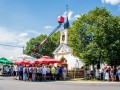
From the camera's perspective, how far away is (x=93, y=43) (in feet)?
120

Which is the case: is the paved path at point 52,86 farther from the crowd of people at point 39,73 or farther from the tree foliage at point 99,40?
the tree foliage at point 99,40

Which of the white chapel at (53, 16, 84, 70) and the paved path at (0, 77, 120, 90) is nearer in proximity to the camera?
the paved path at (0, 77, 120, 90)

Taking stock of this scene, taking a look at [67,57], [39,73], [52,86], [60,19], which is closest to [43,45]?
[60,19]

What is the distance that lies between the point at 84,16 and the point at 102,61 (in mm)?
7224

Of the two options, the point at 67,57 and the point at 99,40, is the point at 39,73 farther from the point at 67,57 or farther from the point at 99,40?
the point at 67,57

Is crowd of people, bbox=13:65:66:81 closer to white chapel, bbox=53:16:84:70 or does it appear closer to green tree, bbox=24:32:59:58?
white chapel, bbox=53:16:84:70

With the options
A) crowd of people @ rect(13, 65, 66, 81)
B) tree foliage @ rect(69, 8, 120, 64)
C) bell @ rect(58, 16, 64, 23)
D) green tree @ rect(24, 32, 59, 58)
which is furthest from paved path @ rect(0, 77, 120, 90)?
green tree @ rect(24, 32, 59, 58)

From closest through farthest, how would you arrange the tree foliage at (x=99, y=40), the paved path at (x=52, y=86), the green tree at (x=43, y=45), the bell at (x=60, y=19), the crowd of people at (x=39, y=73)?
the paved path at (x=52, y=86)
the crowd of people at (x=39, y=73)
the tree foliage at (x=99, y=40)
the bell at (x=60, y=19)
the green tree at (x=43, y=45)

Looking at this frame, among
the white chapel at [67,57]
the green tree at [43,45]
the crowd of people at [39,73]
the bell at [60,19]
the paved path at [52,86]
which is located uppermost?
the bell at [60,19]

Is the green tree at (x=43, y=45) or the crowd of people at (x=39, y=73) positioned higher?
the green tree at (x=43, y=45)

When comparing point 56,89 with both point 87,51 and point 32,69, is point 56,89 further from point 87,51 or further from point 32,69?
point 87,51

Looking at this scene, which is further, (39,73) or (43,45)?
(43,45)

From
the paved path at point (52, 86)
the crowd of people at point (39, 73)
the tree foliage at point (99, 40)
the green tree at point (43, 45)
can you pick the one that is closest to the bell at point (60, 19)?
the tree foliage at point (99, 40)

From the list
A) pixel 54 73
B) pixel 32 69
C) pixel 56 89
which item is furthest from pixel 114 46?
pixel 56 89
